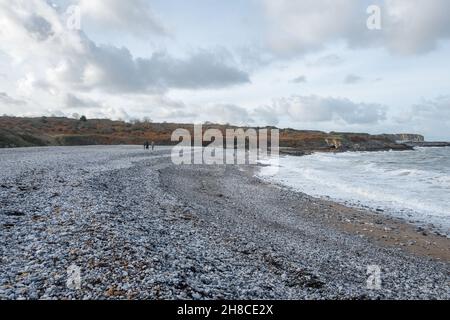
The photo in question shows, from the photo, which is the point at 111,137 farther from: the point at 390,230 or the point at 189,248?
the point at 189,248

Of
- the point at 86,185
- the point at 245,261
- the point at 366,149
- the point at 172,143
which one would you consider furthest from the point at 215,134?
the point at 245,261

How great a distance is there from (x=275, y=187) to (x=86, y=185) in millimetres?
17695

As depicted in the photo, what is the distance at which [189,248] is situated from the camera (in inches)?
507

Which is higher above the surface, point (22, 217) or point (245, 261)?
point (22, 217)

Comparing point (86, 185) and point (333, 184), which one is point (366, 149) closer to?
point (333, 184)

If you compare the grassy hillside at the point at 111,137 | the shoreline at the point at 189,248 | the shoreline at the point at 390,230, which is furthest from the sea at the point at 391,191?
the grassy hillside at the point at 111,137

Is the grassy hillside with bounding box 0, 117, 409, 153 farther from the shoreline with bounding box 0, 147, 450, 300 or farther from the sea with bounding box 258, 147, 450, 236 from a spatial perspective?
the shoreline with bounding box 0, 147, 450, 300

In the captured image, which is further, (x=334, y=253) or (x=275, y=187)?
(x=275, y=187)

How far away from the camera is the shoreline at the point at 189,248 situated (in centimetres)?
945

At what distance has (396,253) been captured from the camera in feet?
53.3

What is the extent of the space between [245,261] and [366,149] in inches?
4643
